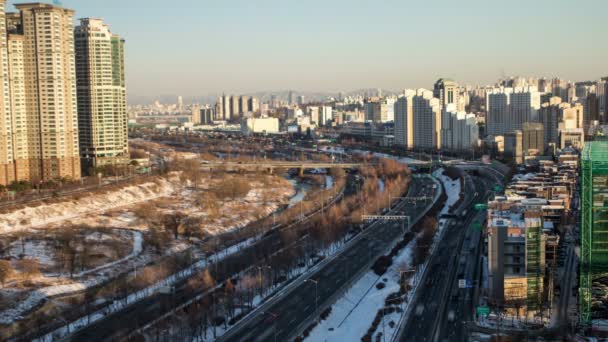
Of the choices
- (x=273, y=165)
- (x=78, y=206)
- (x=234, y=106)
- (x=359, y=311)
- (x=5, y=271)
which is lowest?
(x=359, y=311)

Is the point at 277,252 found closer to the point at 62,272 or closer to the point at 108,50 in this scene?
the point at 62,272

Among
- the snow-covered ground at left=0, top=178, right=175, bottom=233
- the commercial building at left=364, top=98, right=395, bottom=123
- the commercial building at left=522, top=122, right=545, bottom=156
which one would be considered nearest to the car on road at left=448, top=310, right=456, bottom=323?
the snow-covered ground at left=0, top=178, right=175, bottom=233

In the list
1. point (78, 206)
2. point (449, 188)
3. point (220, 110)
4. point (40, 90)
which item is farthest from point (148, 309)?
point (220, 110)

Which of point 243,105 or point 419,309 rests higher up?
point 243,105

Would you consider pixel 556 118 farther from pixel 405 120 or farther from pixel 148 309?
pixel 148 309

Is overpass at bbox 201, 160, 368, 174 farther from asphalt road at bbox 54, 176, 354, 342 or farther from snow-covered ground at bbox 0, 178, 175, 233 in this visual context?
asphalt road at bbox 54, 176, 354, 342

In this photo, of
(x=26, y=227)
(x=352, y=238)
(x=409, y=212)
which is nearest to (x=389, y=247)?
(x=352, y=238)

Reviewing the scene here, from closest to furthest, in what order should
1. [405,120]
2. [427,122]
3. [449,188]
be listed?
[449,188], [427,122], [405,120]
